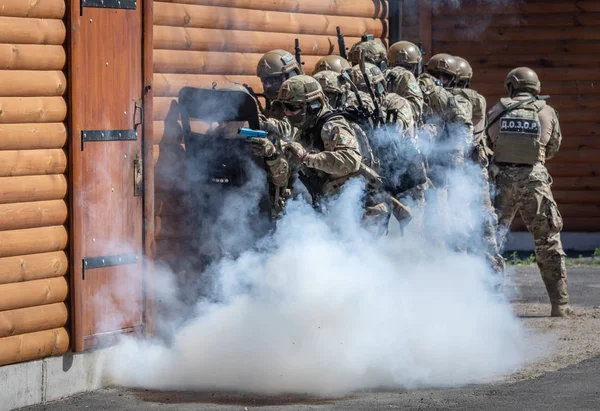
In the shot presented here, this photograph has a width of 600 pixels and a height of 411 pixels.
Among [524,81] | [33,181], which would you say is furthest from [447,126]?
[33,181]

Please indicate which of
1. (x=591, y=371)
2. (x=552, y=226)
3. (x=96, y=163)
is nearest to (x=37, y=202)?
(x=96, y=163)

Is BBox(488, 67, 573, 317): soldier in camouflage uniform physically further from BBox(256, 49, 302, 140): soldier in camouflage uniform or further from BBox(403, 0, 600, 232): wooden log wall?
BBox(403, 0, 600, 232): wooden log wall

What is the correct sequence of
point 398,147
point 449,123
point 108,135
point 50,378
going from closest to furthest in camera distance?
1. point 50,378
2. point 108,135
3. point 398,147
4. point 449,123

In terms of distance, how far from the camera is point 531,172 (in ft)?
34.9

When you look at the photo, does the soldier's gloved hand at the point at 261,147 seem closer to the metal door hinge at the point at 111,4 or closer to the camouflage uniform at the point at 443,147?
the metal door hinge at the point at 111,4

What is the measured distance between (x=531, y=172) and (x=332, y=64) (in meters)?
2.09

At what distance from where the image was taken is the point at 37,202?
24.0 feet

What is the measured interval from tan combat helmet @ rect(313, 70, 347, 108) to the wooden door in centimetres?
210

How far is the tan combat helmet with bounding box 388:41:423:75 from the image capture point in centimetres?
1162

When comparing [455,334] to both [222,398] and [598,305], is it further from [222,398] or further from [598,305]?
[598,305]

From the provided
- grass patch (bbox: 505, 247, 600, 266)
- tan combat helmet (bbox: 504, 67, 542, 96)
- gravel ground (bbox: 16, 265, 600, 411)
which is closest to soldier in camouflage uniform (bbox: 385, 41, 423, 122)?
tan combat helmet (bbox: 504, 67, 542, 96)

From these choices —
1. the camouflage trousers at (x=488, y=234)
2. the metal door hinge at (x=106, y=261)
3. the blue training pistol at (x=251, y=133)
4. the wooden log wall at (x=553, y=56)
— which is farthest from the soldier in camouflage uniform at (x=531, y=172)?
the metal door hinge at (x=106, y=261)

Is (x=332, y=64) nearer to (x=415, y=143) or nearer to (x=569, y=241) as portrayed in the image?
(x=415, y=143)

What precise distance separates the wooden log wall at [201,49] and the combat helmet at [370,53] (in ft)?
0.97
